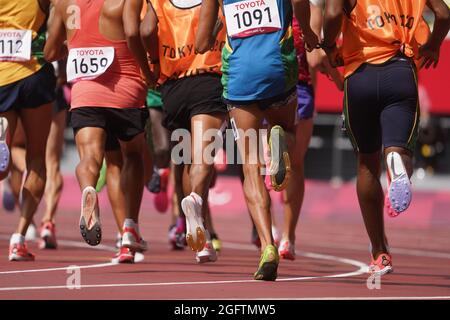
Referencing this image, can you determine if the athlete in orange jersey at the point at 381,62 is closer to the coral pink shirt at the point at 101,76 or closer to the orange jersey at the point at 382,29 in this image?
the orange jersey at the point at 382,29

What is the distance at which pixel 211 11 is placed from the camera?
11344mm

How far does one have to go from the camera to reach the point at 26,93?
43.0 ft

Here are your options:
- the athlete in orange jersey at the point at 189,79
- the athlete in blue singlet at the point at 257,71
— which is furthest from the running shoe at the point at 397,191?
the athlete in orange jersey at the point at 189,79

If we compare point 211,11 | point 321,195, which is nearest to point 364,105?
point 211,11

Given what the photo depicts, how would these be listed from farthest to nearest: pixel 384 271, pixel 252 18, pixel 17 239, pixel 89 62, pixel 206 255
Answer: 1. pixel 17 239
2. pixel 89 62
3. pixel 206 255
4. pixel 384 271
5. pixel 252 18

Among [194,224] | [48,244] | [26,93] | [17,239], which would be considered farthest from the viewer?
[48,244]

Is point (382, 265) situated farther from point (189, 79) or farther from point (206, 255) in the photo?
point (189, 79)

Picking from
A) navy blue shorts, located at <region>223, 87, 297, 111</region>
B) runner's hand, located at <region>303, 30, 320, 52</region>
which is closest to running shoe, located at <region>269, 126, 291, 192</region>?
navy blue shorts, located at <region>223, 87, 297, 111</region>

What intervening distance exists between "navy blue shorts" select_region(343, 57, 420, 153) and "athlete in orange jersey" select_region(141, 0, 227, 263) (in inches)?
53.8

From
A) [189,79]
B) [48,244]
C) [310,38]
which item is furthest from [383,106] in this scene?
[48,244]

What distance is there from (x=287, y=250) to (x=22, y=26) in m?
3.16

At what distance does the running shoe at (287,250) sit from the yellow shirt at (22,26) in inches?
109

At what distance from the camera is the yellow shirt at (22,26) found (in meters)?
13.2

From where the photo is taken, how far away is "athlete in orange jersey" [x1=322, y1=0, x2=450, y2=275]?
11.0 meters
